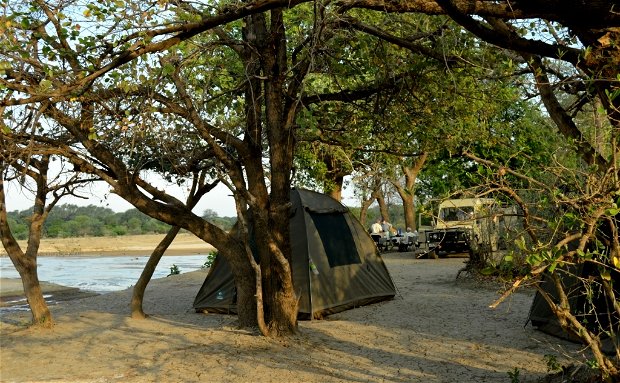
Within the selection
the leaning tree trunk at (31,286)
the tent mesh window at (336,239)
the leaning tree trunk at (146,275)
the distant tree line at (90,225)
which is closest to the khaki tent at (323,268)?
the tent mesh window at (336,239)

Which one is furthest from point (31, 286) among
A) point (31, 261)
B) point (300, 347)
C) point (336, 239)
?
point (336, 239)

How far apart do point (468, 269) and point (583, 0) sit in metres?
11.1

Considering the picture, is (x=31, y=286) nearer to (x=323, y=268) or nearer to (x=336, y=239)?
(x=323, y=268)

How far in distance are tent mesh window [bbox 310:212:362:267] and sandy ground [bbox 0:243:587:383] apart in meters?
0.97

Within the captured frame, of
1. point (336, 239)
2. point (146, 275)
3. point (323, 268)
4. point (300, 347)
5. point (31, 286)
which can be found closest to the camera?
point (300, 347)

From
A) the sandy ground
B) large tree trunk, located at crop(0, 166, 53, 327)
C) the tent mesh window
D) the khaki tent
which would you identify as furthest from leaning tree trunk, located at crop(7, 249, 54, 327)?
the tent mesh window

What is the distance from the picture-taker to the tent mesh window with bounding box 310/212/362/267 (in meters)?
12.5

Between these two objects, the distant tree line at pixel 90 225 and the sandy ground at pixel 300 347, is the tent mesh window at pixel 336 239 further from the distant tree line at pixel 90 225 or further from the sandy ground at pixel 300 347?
the distant tree line at pixel 90 225

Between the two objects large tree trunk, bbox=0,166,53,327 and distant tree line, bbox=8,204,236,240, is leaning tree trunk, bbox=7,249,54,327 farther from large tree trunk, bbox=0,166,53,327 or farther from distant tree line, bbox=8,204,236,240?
distant tree line, bbox=8,204,236,240

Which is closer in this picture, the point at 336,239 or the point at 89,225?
the point at 336,239

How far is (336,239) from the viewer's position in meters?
12.8

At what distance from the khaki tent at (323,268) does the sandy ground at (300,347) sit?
332 millimetres

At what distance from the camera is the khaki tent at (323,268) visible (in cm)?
1173

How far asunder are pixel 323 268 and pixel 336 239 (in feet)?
2.89
